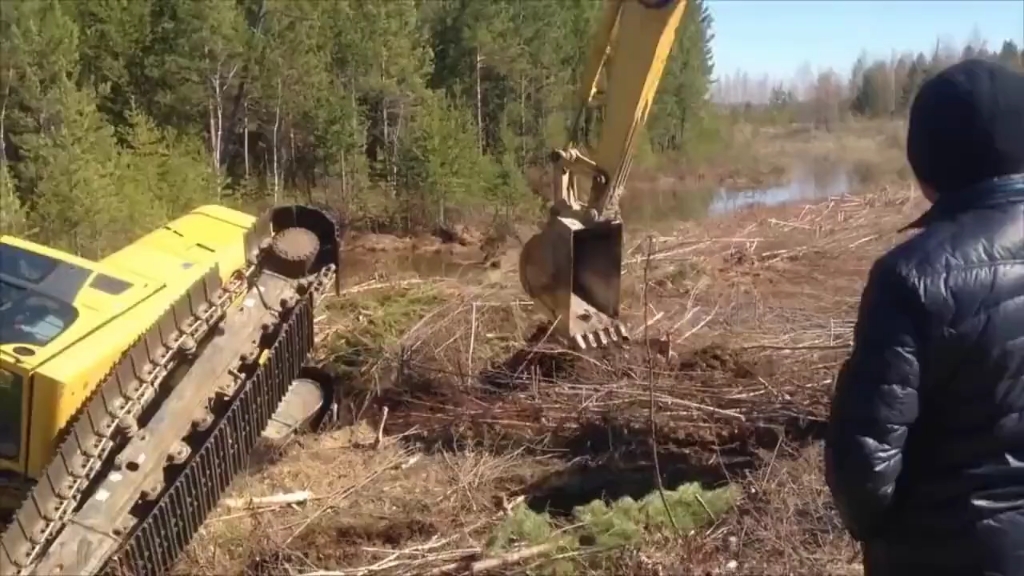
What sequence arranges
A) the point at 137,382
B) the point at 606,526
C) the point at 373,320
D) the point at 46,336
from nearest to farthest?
1. the point at 137,382
2. the point at 606,526
3. the point at 46,336
4. the point at 373,320

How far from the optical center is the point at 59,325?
564cm

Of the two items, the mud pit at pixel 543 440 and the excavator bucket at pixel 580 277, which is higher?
the excavator bucket at pixel 580 277

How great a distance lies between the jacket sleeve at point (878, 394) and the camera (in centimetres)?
197

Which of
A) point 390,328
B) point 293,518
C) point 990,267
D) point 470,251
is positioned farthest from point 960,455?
point 470,251

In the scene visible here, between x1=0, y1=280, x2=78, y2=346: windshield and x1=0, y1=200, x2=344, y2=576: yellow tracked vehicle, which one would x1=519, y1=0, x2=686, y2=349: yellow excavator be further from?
x1=0, y1=280, x2=78, y2=346: windshield

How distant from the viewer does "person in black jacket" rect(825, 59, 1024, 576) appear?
1968 millimetres

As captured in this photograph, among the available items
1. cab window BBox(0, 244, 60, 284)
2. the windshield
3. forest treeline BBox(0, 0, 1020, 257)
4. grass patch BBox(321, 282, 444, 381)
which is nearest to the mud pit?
grass patch BBox(321, 282, 444, 381)

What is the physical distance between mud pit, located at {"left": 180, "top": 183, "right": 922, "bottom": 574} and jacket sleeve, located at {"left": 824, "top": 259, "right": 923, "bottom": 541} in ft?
9.33

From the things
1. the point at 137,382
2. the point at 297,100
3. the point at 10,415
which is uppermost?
the point at 297,100

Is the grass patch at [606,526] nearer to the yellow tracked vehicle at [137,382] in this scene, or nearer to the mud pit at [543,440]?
the mud pit at [543,440]

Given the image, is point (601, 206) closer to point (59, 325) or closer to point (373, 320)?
point (373, 320)

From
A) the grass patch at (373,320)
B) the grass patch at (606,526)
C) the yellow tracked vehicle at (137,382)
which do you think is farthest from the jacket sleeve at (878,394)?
the grass patch at (373,320)

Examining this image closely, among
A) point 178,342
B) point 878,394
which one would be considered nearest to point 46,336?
point 178,342

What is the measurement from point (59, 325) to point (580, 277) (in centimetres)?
350
